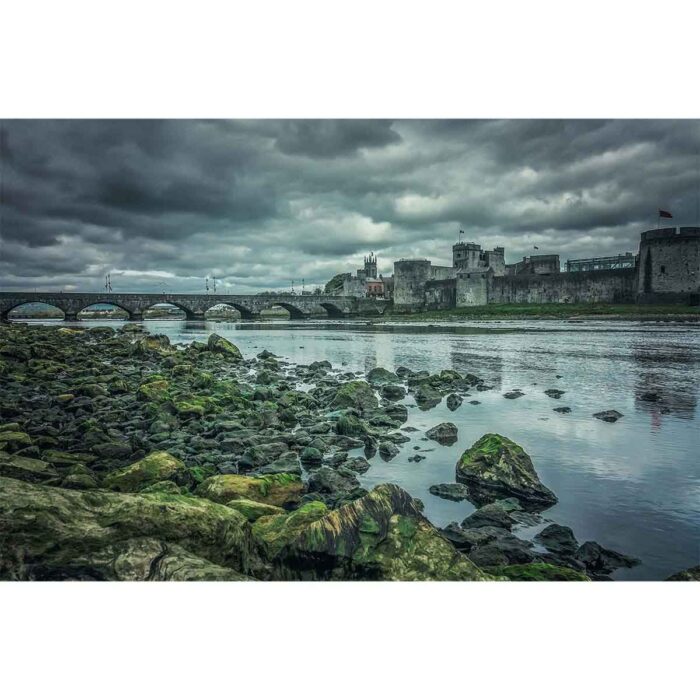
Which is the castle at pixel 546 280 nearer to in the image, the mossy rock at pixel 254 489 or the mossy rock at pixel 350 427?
the mossy rock at pixel 350 427

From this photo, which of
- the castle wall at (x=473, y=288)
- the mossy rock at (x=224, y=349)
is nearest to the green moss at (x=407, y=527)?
the mossy rock at (x=224, y=349)

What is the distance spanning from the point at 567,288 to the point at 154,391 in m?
42.6

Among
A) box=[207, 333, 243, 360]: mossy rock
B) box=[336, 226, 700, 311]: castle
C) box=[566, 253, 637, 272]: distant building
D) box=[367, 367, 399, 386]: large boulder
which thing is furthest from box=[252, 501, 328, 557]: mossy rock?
box=[566, 253, 637, 272]: distant building

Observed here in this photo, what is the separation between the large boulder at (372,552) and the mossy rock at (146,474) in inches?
71.0

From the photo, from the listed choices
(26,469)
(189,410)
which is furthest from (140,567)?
(189,410)

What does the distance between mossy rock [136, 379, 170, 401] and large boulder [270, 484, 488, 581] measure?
18.6 ft

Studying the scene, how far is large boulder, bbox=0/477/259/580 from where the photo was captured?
107 inches

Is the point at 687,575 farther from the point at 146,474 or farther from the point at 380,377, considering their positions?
the point at 380,377

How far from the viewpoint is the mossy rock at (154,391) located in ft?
26.7

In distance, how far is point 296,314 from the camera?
5625 centimetres
